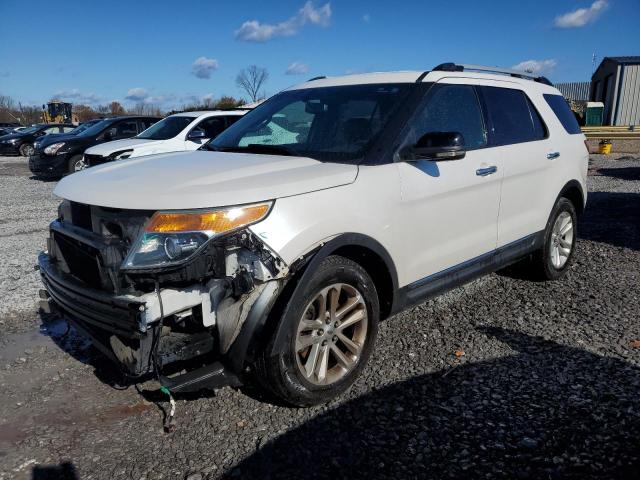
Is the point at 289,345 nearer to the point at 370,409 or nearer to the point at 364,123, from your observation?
the point at 370,409

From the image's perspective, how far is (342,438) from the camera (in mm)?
2725

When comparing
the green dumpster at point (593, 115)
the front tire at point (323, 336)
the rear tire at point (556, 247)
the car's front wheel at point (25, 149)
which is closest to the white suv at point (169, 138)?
the rear tire at point (556, 247)

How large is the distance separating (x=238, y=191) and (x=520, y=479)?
190cm

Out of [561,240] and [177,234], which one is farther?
[561,240]

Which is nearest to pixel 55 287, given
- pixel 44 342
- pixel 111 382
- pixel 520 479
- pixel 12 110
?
pixel 111 382

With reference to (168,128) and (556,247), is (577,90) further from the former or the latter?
(556,247)

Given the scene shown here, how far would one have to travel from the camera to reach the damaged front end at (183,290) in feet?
8.22

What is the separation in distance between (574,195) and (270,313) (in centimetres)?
394

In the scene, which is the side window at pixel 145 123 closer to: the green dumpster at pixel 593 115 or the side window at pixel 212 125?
the side window at pixel 212 125

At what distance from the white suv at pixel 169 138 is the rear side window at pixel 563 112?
6.81 m

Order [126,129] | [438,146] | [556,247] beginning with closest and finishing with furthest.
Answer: [438,146], [556,247], [126,129]

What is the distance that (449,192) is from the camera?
11.8 ft

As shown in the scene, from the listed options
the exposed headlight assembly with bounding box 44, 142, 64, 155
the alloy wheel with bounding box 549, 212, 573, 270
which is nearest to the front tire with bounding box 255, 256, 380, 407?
the alloy wheel with bounding box 549, 212, 573, 270

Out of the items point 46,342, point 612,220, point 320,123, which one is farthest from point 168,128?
point 612,220
